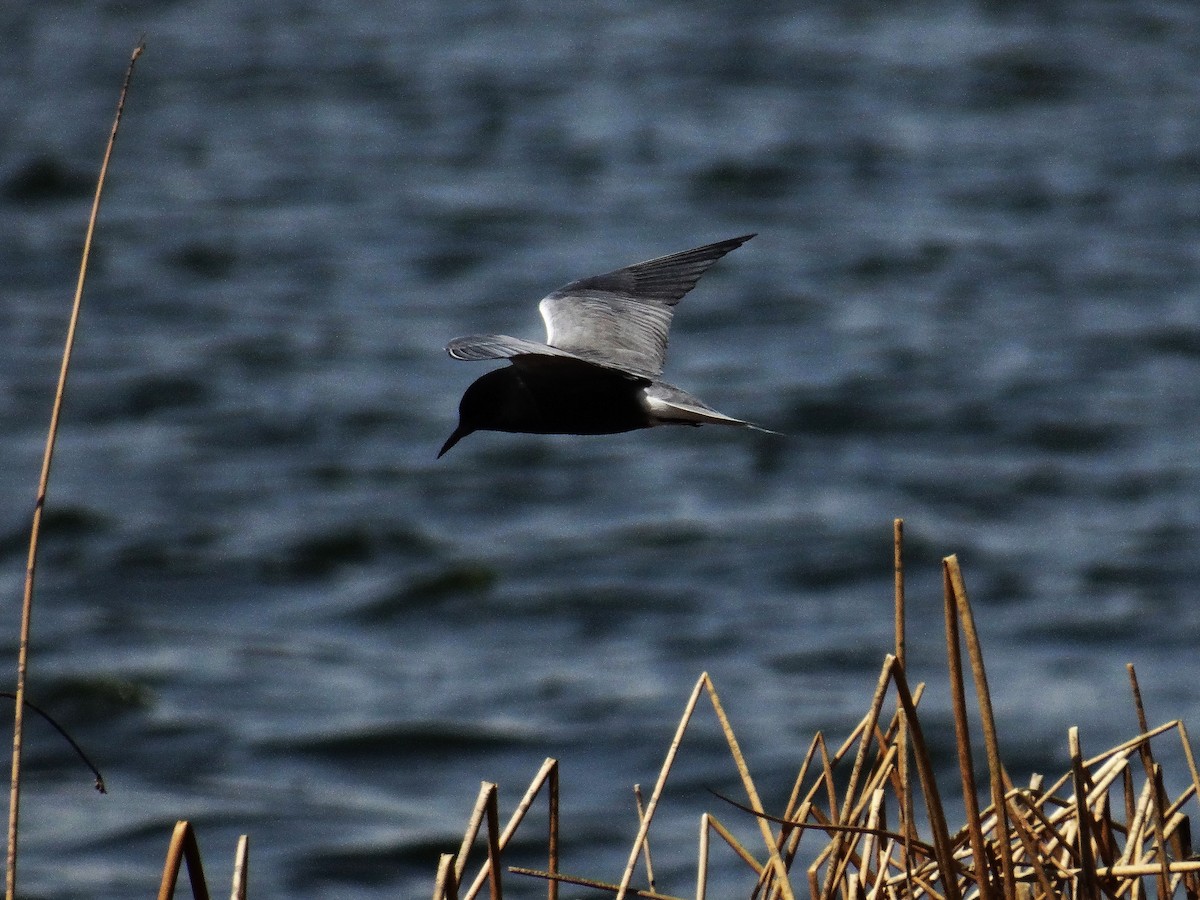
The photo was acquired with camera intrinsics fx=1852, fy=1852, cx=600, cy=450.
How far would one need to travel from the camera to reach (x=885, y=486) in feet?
43.7

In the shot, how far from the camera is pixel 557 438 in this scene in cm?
1553

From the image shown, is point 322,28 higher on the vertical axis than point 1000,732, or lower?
higher

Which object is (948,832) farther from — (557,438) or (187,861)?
(557,438)

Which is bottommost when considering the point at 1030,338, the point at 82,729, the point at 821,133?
the point at 82,729

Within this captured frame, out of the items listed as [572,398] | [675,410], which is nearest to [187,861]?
[572,398]

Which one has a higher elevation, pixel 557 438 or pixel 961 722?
pixel 961 722

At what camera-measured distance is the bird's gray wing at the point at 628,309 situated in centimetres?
445

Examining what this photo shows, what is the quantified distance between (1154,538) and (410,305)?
6648mm

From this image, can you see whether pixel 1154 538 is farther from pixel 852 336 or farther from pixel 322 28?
pixel 322 28

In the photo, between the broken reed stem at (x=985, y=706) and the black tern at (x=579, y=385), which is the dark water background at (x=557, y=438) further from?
the broken reed stem at (x=985, y=706)

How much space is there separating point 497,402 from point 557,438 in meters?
11.6

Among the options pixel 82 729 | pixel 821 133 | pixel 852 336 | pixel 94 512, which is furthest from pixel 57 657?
pixel 821 133

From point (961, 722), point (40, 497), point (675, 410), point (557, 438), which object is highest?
point (40, 497)

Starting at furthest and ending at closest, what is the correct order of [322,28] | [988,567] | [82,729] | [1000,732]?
[322,28], [988,567], [82,729], [1000,732]
